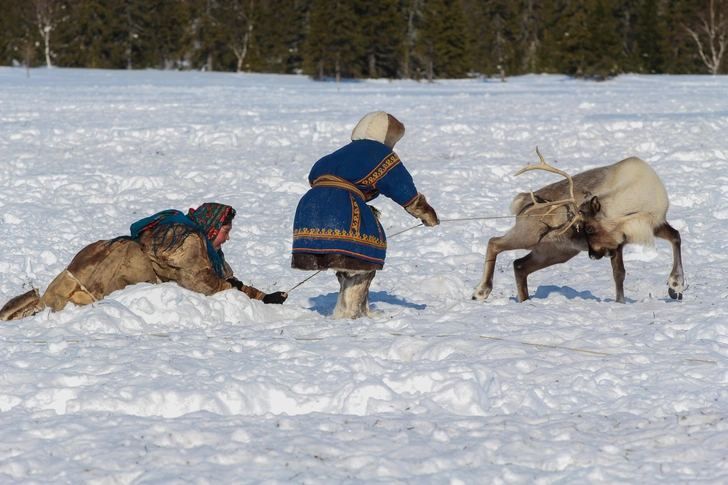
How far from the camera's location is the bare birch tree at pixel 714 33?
4684 cm

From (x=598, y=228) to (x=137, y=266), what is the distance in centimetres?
348

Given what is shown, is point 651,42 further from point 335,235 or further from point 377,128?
point 335,235

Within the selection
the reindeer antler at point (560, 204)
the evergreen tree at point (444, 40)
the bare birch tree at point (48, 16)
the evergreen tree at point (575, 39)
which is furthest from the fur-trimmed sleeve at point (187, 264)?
the bare birch tree at point (48, 16)

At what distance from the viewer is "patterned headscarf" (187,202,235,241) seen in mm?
6125

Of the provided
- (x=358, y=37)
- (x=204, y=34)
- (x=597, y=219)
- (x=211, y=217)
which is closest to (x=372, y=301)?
(x=211, y=217)

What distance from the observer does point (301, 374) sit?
4371 millimetres

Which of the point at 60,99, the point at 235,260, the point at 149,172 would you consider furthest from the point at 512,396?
the point at 60,99

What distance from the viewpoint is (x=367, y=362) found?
4.50 metres

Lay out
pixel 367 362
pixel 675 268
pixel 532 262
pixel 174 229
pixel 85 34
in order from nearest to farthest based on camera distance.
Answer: pixel 367 362 < pixel 174 229 < pixel 675 268 < pixel 532 262 < pixel 85 34

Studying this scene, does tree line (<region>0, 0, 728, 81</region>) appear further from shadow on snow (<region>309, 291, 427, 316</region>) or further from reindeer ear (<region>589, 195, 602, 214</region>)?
reindeer ear (<region>589, 195, 602, 214</region>)

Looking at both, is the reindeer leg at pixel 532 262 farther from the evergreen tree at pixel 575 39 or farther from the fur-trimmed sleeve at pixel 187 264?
the evergreen tree at pixel 575 39

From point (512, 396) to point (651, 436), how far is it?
740 millimetres

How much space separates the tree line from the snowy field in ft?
105

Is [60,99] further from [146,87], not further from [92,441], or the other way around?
[92,441]
